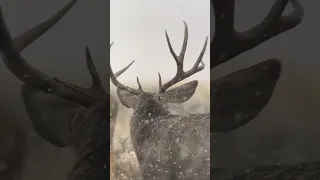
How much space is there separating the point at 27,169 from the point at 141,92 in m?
0.40

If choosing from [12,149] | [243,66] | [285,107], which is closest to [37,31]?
[12,149]

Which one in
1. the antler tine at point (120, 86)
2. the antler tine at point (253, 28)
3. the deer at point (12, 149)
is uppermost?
the antler tine at point (253, 28)

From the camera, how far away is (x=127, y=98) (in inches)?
55.9

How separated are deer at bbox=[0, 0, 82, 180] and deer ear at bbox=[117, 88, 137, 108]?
0.29 metres

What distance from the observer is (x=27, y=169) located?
1374mm

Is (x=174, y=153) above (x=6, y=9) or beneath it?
beneath

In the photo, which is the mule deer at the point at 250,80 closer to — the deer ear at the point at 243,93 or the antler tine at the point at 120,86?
the deer ear at the point at 243,93

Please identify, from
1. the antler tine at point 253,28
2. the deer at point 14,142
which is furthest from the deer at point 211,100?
the deer at point 14,142

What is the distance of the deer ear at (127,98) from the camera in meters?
1.42

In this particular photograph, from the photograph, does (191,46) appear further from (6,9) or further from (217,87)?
(6,9)

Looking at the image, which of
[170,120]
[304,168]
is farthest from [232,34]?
[304,168]

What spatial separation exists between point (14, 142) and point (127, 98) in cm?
35

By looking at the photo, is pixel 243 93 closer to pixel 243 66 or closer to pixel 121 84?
pixel 243 66

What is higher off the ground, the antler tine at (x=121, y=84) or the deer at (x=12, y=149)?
the antler tine at (x=121, y=84)
